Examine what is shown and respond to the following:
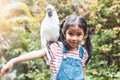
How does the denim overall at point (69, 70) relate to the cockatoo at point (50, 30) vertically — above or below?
below

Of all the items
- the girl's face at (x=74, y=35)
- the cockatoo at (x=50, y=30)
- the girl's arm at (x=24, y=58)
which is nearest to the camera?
the girl's arm at (x=24, y=58)

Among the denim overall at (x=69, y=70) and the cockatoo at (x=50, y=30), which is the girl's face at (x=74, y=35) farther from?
the cockatoo at (x=50, y=30)

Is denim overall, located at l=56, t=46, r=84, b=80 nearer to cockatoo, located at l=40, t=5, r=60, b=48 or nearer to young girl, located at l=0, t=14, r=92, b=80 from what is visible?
young girl, located at l=0, t=14, r=92, b=80

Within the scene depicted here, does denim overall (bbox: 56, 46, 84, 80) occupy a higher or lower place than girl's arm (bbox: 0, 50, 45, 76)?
lower

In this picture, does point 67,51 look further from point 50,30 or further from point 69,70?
point 50,30

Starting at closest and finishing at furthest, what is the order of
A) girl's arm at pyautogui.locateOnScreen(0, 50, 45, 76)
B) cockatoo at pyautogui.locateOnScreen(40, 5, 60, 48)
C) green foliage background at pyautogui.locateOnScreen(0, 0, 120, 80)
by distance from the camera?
girl's arm at pyautogui.locateOnScreen(0, 50, 45, 76)
cockatoo at pyautogui.locateOnScreen(40, 5, 60, 48)
green foliage background at pyautogui.locateOnScreen(0, 0, 120, 80)

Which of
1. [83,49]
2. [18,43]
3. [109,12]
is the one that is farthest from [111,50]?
[83,49]

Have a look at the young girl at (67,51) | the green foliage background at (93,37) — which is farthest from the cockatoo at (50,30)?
the green foliage background at (93,37)

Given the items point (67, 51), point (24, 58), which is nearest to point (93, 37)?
point (67, 51)

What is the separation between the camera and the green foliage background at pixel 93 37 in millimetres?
4895

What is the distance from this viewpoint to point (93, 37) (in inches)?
201

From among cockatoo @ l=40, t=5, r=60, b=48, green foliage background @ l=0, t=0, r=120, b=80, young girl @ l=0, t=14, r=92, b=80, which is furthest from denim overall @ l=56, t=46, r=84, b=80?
green foliage background @ l=0, t=0, r=120, b=80

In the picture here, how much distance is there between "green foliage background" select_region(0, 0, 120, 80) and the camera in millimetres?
4895

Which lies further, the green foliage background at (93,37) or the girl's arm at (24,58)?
the green foliage background at (93,37)
